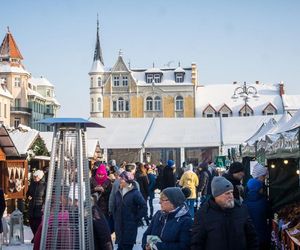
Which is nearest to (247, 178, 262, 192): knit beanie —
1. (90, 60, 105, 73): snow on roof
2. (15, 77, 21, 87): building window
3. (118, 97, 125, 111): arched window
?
(118, 97, 125, 111): arched window

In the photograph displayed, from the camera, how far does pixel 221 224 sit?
16.6ft

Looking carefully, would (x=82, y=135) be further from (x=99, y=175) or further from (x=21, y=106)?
(x=21, y=106)

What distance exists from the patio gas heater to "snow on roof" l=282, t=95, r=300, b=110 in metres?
63.7

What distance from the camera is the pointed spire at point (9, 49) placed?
7500 cm

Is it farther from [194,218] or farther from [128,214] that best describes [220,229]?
[128,214]

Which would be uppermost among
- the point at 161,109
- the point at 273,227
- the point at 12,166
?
the point at 161,109

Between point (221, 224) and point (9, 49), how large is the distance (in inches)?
2859

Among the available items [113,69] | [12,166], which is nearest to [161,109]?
[113,69]

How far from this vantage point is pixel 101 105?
2817 inches

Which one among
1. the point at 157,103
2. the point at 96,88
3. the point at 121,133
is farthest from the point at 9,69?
the point at 121,133

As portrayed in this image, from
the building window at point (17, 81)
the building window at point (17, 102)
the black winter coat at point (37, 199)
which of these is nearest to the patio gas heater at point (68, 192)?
the black winter coat at point (37, 199)

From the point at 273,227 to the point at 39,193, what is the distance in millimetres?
4228

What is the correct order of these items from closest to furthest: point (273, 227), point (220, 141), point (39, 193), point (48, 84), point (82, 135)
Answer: point (82, 135) → point (273, 227) → point (39, 193) → point (220, 141) → point (48, 84)

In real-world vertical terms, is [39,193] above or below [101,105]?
below
